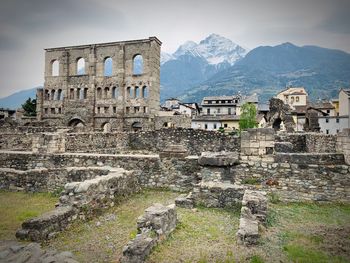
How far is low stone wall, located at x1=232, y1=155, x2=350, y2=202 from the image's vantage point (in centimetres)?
872

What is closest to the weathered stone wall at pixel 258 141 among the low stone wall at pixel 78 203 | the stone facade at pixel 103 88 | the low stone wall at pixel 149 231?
the low stone wall at pixel 149 231

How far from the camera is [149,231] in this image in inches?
231

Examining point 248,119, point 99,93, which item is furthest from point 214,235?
point 248,119

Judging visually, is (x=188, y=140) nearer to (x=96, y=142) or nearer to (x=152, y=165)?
(x=96, y=142)

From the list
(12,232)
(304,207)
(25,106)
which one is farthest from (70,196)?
(25,106)

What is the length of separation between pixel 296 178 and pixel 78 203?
7138 mm

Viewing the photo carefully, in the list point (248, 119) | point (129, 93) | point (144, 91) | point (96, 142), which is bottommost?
point (96, 142)

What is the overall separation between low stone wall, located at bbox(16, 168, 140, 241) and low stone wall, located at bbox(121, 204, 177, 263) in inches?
86.4

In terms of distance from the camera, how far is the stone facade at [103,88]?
42.4 meters

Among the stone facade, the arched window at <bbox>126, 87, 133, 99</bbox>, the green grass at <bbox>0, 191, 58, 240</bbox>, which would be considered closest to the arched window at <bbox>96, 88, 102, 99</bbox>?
the stone facade

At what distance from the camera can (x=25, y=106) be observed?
63125mm

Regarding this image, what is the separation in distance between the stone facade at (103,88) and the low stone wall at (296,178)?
3247 centimetres

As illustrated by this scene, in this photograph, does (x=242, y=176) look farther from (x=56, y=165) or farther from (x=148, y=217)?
(x=56, y=165)

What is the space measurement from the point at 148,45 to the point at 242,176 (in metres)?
36.1
